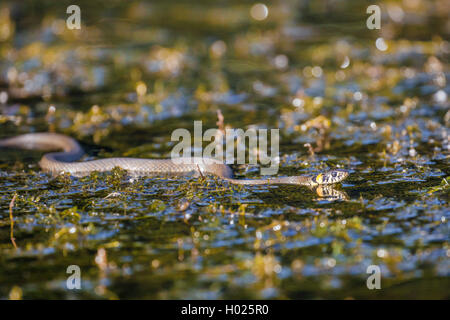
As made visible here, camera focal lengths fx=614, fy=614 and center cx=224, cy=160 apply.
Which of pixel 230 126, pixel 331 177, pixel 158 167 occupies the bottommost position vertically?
pixel 331 177

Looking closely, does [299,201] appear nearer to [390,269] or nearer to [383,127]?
[390,269]

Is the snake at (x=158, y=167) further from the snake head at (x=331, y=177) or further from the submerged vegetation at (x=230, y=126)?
the submerged vegetation at (x=230, y=126)

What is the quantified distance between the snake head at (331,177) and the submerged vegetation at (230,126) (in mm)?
240

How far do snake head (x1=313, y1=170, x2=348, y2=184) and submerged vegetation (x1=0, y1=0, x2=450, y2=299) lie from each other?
0.79ft

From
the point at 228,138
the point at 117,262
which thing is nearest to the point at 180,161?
the point at 228,138

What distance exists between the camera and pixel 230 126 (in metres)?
14.9

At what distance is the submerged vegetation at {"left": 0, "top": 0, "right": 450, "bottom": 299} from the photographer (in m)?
7.97

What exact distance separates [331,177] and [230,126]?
4494 millimetres

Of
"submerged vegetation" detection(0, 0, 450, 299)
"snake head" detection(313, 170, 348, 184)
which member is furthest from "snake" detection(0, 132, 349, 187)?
"submerged vegetation" detection(0, 0, 450, 299)

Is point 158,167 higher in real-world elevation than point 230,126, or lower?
lower

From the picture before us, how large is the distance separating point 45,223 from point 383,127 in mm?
8254

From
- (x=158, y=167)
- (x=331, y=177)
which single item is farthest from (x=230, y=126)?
(x=331, y=177)

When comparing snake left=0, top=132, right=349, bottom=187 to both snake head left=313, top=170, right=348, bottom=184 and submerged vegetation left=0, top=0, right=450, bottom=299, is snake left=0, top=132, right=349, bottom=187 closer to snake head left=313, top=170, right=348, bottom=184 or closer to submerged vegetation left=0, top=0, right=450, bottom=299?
snake head left=313, top=170, right=348, bottom=184

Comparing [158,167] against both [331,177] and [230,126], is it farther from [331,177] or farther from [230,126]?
[331,177]
